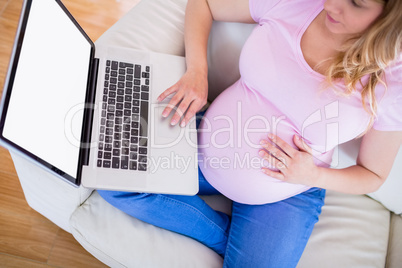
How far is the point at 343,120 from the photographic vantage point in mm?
888

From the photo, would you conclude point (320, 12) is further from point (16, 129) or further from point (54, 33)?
point (16, 129)

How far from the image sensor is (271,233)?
3.20ft

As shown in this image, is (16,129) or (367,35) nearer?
(16,129)

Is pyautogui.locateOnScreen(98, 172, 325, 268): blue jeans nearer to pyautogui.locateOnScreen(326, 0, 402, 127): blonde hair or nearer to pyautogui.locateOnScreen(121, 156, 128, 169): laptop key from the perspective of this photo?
pyautogui.locateOnScreen(121, 156, 128, 169): laptop key

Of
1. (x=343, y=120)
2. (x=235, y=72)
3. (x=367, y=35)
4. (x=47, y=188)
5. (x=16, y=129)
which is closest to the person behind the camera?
(x=16, y=129)

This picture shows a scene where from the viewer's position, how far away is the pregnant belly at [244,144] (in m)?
0.96

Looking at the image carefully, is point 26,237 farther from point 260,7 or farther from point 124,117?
point 260,7

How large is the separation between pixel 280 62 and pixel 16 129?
0.64 metres

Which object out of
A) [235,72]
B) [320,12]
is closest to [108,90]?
[235,72]

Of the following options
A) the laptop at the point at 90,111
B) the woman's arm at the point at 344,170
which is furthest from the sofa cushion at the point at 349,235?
the laptop at the point at 90,111

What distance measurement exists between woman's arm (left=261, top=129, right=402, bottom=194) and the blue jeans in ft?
0.38

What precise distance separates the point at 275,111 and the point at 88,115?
50cm

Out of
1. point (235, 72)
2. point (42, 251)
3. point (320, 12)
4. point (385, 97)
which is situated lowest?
point (42, 251)

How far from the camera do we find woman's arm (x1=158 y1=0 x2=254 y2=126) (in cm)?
95
